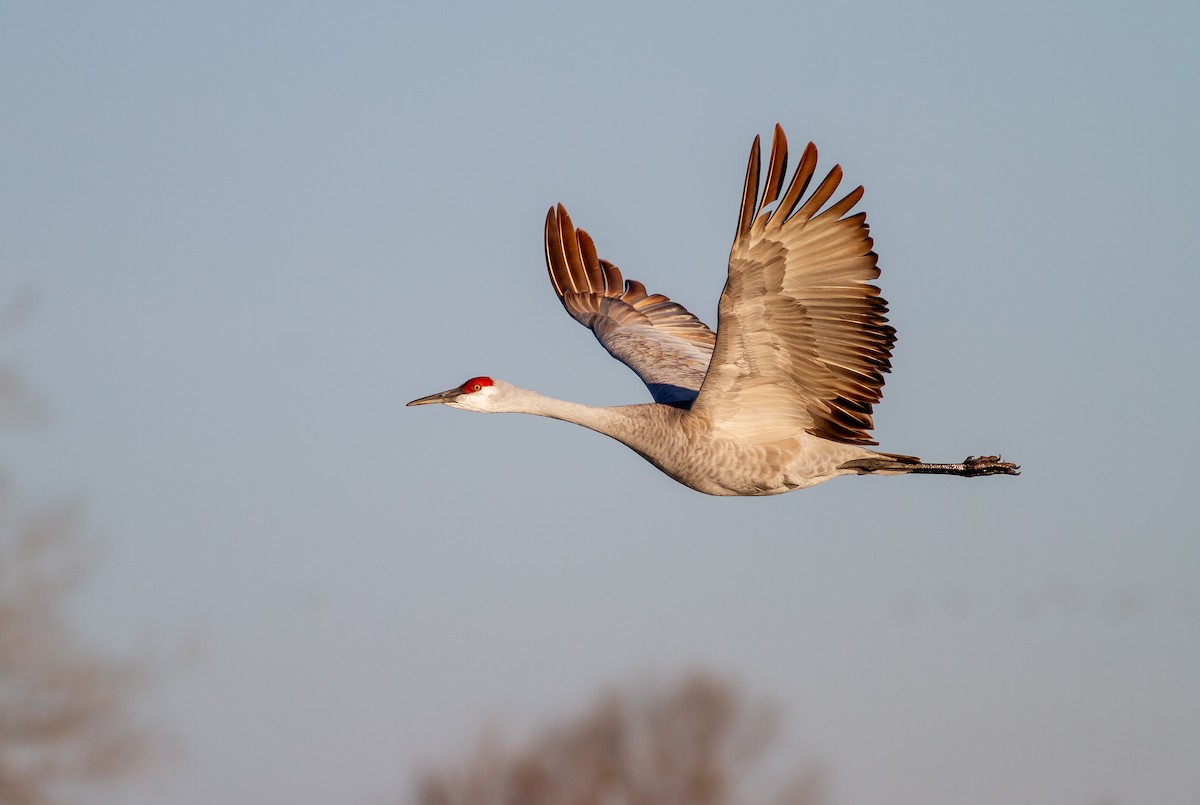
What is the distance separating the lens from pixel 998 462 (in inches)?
595

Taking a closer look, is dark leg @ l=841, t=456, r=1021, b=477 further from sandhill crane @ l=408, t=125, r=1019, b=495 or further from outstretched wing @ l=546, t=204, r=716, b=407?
outstretched wing @ l=546, t=204, r=716, b=407

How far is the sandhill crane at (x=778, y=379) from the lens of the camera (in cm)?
1294

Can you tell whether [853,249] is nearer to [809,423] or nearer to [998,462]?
[809,423]

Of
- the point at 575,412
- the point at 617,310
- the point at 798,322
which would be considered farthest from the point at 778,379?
the point at 617,310

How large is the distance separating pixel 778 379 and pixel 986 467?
226cm

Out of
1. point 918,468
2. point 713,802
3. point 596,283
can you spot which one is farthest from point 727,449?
point 713,802

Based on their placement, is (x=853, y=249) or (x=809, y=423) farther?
(x=809, y=423)

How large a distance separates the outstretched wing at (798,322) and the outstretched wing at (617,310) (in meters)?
2.55

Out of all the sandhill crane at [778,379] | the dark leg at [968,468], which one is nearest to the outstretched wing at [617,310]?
the sandhill crane at [778,379]

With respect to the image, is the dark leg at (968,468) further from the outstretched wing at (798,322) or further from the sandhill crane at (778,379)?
the outstretched wing at (798,322)

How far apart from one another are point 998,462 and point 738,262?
3.58 m

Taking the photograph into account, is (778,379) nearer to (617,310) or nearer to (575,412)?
(575,412)

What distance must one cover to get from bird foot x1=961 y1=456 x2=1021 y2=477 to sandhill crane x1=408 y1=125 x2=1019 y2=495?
1 centimetres

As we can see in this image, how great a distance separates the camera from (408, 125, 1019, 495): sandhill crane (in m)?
12.9
